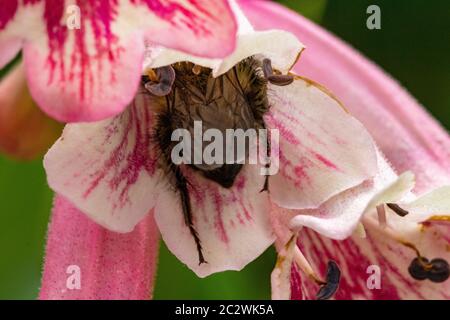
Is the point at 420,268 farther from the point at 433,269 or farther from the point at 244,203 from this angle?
the point at 244,203

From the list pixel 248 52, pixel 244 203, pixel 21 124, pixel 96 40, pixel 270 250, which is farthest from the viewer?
pixel 270 250

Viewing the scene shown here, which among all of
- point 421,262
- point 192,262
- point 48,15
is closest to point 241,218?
point 192,262

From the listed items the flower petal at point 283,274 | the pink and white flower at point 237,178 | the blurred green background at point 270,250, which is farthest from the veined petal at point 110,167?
the blurred green background at point 270,250

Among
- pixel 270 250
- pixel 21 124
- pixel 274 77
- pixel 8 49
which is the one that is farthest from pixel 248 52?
pixel 270 250

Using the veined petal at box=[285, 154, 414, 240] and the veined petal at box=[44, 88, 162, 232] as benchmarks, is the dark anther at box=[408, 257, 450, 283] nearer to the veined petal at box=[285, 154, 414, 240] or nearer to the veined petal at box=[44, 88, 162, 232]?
the veined petal at box=[285, 154, 414, 240]

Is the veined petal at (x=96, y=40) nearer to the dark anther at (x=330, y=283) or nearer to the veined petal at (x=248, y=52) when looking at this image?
the veined petal at (x=248, y=52)

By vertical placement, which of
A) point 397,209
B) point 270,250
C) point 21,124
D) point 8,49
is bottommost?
point 270,250

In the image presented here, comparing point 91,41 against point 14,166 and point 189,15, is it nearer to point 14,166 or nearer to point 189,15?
point 189,15

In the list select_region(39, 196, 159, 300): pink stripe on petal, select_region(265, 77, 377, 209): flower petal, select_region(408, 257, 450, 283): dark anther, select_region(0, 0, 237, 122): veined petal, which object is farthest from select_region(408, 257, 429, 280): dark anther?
select_region(0, 0, 237, 122): veined petal
